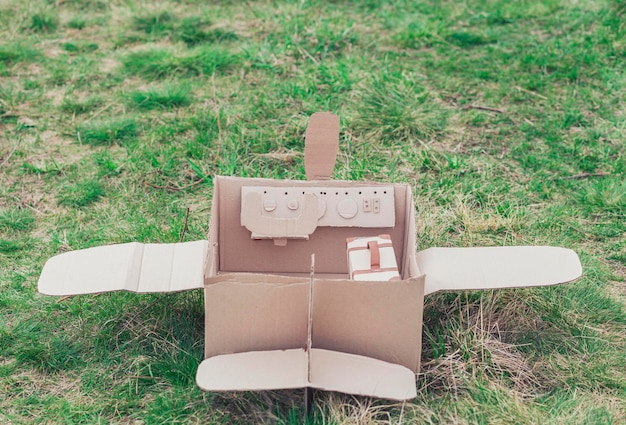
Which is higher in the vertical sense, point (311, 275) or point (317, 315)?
point (311, 275)

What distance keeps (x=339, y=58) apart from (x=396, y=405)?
253cm

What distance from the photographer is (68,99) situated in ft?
12.4

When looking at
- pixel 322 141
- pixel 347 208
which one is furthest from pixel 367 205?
pixel 322 141

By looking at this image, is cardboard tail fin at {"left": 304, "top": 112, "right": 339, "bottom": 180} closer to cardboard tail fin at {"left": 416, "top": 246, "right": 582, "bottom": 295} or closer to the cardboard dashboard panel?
the cardboard dashboard panel

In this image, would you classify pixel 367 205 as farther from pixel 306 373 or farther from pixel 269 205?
pixel 306 373

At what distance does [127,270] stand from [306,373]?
611 millimetres

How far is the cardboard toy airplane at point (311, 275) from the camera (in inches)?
70.7

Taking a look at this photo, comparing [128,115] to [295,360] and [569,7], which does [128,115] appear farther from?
[569,7]

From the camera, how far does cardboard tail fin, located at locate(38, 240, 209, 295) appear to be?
2.02m

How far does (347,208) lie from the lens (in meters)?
2.28

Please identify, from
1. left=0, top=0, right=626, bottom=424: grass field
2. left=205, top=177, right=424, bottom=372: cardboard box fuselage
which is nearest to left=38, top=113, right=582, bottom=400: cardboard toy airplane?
left=205, top=177, right=424, bottom=372: cardboard box fuselage

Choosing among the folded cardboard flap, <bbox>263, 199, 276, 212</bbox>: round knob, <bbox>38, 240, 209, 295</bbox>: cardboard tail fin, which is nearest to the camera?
the folded cardboard flap

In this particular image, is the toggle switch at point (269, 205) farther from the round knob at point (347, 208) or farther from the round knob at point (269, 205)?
the round knob at point (347, 208)

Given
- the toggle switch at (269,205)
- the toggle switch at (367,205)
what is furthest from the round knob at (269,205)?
the toggle switch at (367,205)
